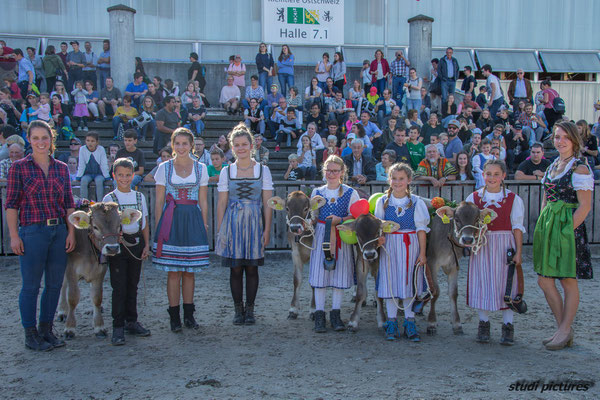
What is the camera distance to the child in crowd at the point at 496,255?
5.79 metres

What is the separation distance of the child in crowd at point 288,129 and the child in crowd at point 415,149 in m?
3.64

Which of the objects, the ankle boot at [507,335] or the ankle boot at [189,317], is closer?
the ankle boot at [507,335]

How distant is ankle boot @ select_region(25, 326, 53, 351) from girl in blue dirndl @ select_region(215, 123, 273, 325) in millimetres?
1956

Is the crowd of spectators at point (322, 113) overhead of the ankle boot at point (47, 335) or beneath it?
overhead

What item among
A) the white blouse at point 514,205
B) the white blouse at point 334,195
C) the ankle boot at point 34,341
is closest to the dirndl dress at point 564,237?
the white blouse at point 514,205

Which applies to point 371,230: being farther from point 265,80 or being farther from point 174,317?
point 265,80

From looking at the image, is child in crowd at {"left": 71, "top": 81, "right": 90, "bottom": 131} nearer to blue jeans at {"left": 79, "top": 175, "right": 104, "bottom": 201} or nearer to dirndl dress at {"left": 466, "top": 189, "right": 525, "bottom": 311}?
blue jeans at {"left": 79, "top": 175, "right": 104, "bottom": 201}

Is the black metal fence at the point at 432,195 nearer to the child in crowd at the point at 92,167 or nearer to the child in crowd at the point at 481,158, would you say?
the child in crowd at the point at 92,167

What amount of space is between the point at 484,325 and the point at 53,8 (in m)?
19.7

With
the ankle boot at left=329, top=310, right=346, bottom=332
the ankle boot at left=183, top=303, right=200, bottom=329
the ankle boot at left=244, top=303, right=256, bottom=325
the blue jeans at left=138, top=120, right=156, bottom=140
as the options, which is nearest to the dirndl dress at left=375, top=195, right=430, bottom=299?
the ankle boot at left=329, top=310, right=346, bottom=332

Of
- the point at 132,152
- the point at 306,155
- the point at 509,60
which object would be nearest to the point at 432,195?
the point at 306,155

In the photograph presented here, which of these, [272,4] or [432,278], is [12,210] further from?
[272,4]

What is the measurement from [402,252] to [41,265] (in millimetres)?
3620

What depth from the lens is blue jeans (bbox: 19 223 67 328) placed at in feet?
18.0
